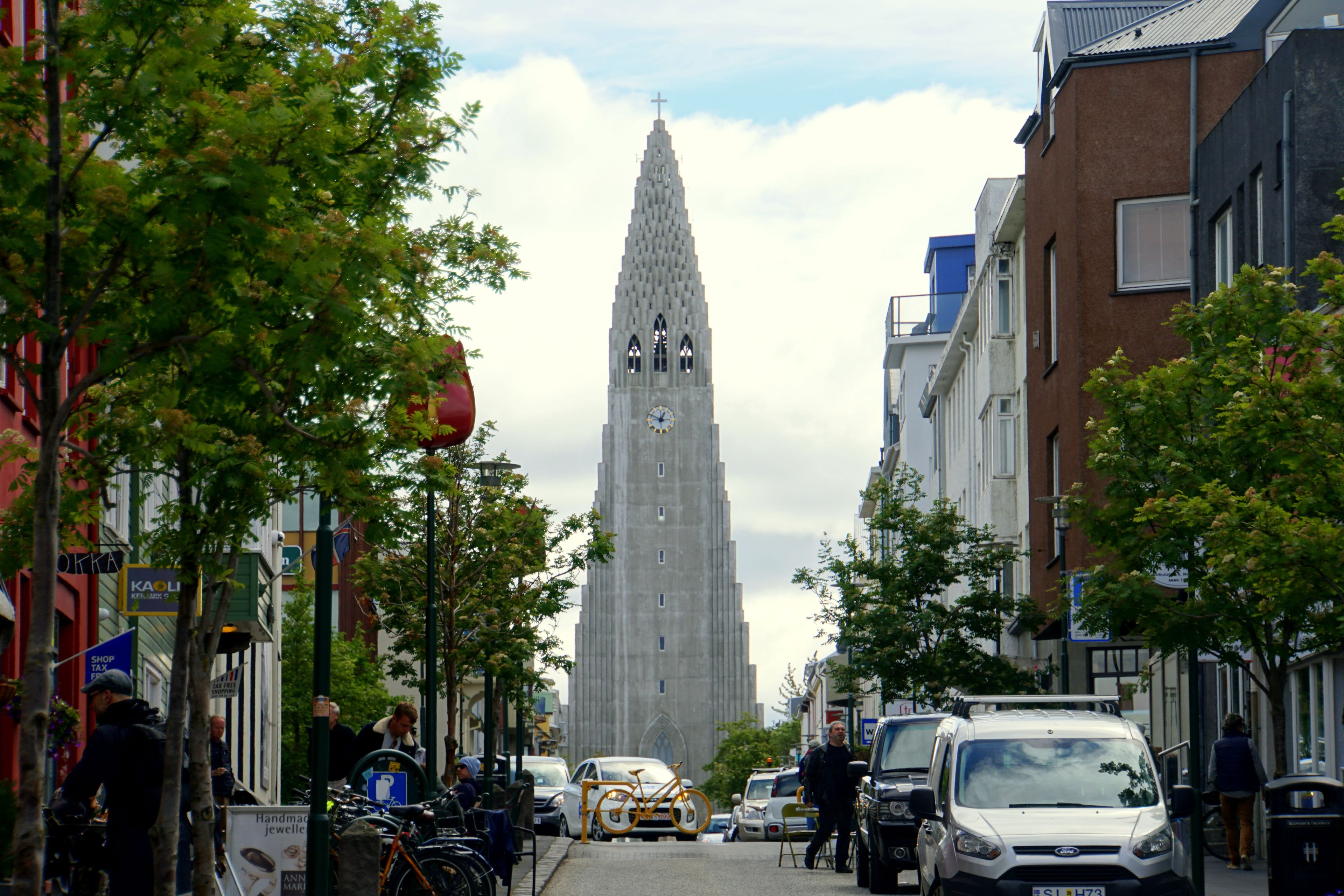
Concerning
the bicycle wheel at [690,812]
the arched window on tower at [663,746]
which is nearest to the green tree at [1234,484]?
the bicycle wheel at [690,812]

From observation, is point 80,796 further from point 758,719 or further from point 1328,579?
point 758,719

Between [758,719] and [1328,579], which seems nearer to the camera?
[1328,579]

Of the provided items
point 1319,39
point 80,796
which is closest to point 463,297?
point 80,796

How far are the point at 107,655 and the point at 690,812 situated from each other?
19.6m

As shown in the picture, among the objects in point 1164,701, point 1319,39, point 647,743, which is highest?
point 1319,39

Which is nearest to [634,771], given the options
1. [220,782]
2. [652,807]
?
[652,807]

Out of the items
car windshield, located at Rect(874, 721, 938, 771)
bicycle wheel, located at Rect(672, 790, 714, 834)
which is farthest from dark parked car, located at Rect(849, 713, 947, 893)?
bicycle wheel, located at Rect(672, 790, 714, 834)

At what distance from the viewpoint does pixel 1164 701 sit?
122 ft

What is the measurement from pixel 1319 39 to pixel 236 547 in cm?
1681

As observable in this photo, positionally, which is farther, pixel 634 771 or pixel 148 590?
pixel 634 771

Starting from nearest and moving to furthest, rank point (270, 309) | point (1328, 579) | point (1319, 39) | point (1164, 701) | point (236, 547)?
point (270, 309)
point (236, 547)
point (1328, 579)
point (1319, 39)
point (1164, 701)

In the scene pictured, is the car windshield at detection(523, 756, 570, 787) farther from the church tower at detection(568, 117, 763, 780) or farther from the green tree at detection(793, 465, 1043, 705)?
the church tower at detection(568, 117, 763, 780)

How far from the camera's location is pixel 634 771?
121 ft

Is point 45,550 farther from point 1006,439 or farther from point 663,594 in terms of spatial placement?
point 663,594
